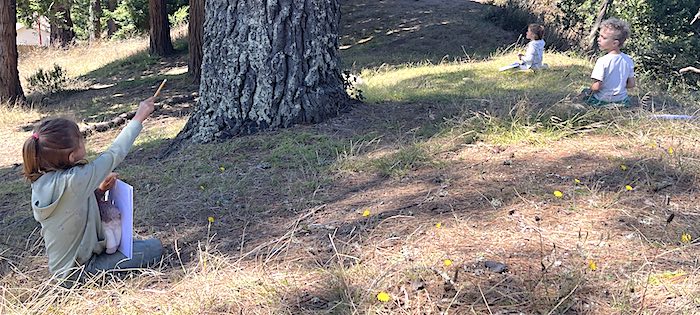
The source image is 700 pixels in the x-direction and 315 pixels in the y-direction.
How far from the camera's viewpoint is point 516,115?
14.4ft

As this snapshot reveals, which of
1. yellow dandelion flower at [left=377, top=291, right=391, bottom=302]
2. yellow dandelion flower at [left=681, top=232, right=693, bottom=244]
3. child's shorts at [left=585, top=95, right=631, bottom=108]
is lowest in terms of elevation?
yellow dandelion flower at [left=377, top=291, right=391, bottom=302]

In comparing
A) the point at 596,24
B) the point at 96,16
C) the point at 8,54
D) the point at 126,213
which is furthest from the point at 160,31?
the point at 96,16

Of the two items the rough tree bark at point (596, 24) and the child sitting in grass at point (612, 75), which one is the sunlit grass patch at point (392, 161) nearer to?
the child sitting in grass at point (612, 75)

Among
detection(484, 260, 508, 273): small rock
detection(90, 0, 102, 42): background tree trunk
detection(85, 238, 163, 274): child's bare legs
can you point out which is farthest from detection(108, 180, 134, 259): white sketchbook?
Result: detection(90, 0, 102, 42): background tree trunk

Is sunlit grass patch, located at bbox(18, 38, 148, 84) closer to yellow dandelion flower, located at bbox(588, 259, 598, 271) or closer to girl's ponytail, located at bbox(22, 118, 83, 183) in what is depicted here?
girl's ponytail, located at bbox(22, 118, 83, 183)

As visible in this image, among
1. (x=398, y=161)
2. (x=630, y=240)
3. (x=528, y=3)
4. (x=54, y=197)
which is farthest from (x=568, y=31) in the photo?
(x=54, y=197)

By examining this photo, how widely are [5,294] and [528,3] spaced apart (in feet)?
54.9

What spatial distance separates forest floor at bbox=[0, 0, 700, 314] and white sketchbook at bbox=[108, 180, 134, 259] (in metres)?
0.20

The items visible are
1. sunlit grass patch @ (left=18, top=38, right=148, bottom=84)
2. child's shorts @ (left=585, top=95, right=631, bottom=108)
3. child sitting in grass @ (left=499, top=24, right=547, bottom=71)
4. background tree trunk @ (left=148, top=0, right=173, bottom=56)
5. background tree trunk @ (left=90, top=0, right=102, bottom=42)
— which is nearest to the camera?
child's shorts @ (left=585, top=95, right=631, bottom=108)

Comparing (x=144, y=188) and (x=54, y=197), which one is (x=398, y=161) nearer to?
(x=144, y=188)

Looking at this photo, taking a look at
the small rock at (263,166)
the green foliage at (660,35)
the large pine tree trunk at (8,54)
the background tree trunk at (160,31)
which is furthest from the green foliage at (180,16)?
the small rock at (263,166)

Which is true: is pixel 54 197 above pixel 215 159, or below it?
above

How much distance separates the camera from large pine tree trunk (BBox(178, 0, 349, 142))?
4930 mm

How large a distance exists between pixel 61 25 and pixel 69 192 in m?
23.7
